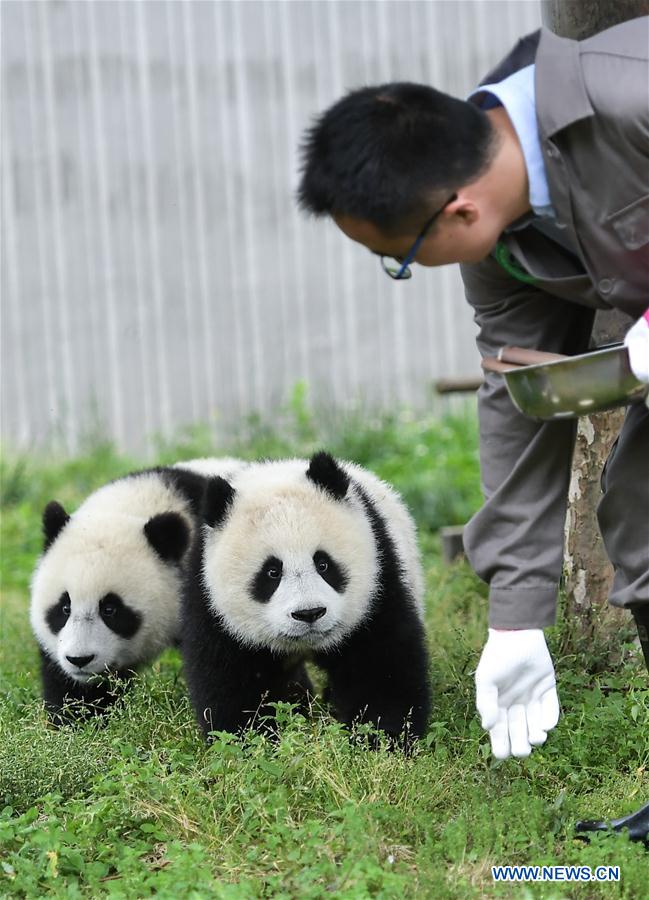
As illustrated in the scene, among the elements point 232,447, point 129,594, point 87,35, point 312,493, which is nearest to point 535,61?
point 312,493

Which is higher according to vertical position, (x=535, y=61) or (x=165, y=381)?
(x=535, y=61)

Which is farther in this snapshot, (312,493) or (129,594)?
(129,594)

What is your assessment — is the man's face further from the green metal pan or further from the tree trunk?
the tree trunk

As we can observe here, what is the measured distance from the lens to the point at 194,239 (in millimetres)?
8906

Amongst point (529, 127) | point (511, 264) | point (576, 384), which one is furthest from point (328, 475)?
point (529, 127)

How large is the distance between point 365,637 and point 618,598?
1.21m

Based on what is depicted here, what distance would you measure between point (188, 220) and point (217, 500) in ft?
17.2

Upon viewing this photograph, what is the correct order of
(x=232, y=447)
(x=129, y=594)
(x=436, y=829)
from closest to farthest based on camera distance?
(x=436, y=829)
(x=129, y=594)
(x=232, y=447)

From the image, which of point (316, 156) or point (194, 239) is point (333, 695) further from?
point (194, 239)

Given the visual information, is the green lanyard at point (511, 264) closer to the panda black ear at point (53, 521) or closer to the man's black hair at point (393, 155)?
the man's black hair at point (393, 155)

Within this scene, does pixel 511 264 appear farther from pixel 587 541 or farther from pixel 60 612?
pixel 60 612

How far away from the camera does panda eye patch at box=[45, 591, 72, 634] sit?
4.59 metres

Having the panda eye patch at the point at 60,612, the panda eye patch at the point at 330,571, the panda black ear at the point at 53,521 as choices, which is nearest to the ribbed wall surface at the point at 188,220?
the panda black ear at the point at 53,521

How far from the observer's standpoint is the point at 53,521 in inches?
190
